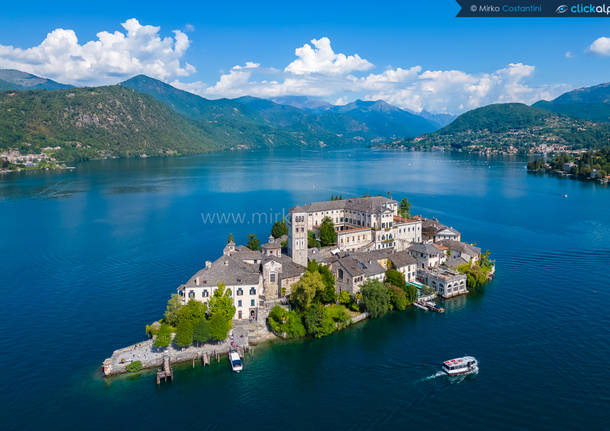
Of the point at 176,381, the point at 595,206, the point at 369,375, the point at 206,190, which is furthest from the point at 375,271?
the point at 206,190

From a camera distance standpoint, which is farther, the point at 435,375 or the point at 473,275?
the point at 473,275

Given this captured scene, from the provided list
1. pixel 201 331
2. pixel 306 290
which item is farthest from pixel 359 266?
pixel 201 331

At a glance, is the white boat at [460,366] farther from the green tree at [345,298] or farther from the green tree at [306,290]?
the green tree at [306,290]

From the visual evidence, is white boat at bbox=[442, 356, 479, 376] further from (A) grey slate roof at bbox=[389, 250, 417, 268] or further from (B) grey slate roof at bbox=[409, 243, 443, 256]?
(B) grey slate roof at bbox=[409, 243, 443, 256]

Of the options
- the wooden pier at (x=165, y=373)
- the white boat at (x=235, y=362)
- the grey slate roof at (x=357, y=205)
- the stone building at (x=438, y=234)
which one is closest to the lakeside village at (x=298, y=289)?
the wooden pier at (x=165, y=373)

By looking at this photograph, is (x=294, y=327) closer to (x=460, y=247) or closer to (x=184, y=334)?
(x=184, y=334)

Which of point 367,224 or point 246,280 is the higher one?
point 367,224
